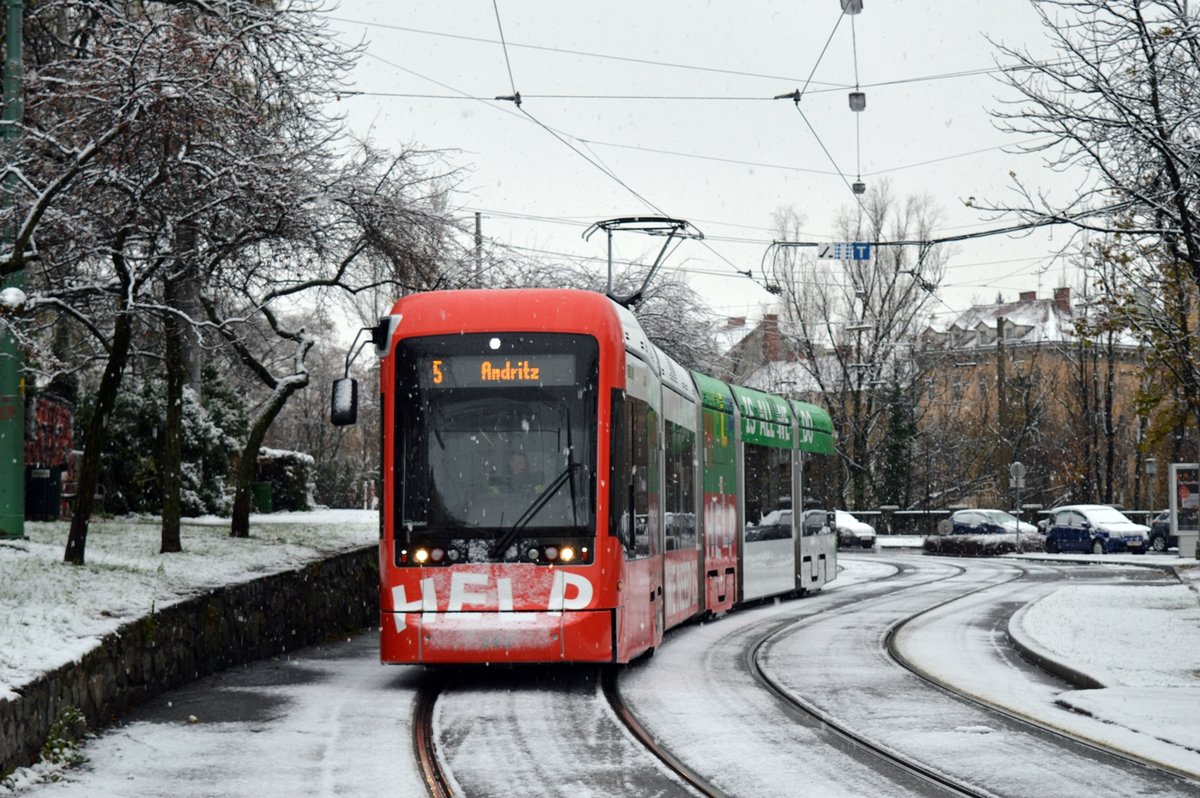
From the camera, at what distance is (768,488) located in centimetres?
2312

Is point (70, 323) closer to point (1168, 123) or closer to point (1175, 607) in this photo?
point (1175, 607)

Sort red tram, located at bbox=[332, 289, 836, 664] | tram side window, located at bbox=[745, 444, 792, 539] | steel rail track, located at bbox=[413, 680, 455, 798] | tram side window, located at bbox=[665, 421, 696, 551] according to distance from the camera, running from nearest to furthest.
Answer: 1. steel rail track, located at bbox=[413, 680, 455, 798]
2. red tram, located at bbox=[332, 289, 836, 664]
3. tram side window, located at bbox=[665, 421, 696, 551]
4. tram side window, located at bbox=[745, 444, 792, 539]

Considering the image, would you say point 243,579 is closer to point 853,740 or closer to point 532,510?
point 532,510

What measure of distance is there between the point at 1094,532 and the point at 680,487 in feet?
114

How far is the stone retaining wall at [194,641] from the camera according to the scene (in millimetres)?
9312

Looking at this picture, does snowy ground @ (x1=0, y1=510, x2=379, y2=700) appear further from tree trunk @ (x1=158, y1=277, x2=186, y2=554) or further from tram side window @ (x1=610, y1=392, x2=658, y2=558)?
tram side window @ (x1=610, y1=392, x2=658, y2=558)

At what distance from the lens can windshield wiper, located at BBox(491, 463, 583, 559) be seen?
13.1m

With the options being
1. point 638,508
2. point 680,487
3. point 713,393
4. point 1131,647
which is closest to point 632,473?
point 638,508

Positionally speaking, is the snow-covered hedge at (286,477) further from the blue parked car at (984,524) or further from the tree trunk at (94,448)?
the blue parked car at (984,524)

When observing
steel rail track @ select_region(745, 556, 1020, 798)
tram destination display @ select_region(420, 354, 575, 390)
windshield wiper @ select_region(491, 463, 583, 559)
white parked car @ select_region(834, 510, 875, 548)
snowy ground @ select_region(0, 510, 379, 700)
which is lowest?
steel rail track @ select_region(745, 556, 1020, 798)

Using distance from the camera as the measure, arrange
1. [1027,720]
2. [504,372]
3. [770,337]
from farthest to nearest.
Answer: [770,337] → [504,372] → [1027,720]

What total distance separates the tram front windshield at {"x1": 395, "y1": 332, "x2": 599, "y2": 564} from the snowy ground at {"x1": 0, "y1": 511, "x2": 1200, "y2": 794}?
227 centimetres

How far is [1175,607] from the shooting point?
22547mm

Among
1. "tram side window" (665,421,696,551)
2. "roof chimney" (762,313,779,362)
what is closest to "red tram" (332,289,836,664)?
"tram side window" (665,421,696,551)
